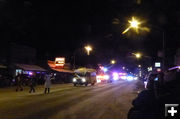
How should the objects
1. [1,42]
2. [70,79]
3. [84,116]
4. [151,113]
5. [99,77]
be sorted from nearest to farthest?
[151,113]
[84,116]
[1,42]
[70,79]
[99,77]

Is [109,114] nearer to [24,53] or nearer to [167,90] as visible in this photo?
[167,90]

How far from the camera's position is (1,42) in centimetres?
3966

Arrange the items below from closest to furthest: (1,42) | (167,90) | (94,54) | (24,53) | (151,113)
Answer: (167,90) < (151,113) < (1,42) < (24,53) < (94,54)

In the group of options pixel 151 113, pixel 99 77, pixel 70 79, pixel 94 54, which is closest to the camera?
pixel 151 113

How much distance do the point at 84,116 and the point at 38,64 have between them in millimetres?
40607

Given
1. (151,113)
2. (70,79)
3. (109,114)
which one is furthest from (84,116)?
(70,79)

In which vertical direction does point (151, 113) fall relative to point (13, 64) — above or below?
below

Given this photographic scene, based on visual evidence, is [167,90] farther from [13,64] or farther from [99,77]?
[99,77]

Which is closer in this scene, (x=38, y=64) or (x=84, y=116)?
(x=84, y=116)

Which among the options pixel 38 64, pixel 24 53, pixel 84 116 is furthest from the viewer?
pixel 38 64

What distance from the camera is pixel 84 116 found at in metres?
12.2

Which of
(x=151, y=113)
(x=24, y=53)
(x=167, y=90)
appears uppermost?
(x=24, y=53)

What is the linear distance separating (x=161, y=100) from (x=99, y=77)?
201ft

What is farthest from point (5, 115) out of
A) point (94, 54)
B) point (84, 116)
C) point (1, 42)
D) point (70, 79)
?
point (94, 54)
